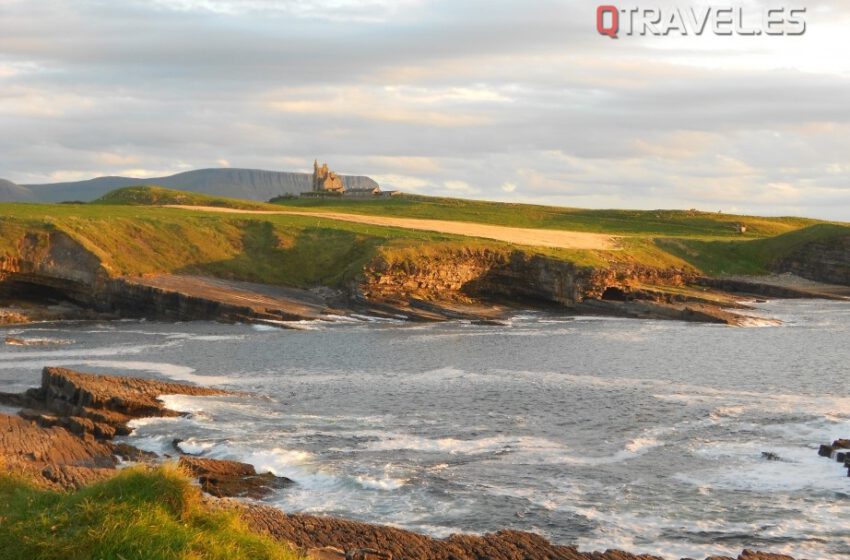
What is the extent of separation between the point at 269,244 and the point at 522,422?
2085 inches

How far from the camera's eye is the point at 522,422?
37406 mm

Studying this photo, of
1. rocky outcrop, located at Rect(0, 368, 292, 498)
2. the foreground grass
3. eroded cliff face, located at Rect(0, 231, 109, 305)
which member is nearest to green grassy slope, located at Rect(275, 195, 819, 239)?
eroded cliff face, located at Rect(0, 231, 109, 305)

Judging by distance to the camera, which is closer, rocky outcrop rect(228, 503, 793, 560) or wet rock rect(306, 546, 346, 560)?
wet rock rect(306, 546, 346, 560)

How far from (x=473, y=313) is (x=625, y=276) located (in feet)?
60.9

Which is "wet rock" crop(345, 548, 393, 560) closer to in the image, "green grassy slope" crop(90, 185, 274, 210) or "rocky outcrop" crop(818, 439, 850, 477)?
Answer: "rocky outcrop" crop(818, 439, 850, 477)

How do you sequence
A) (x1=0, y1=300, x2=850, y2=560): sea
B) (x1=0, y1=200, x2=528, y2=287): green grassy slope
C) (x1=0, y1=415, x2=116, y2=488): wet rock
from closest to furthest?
(x1=0, y1=415, x2=116, y2=488): wet rock, (x1=0, y1=300, x2=850, y2=560): sea, (x1=0, y1=200, x2=528, y2=287): green grassy slope

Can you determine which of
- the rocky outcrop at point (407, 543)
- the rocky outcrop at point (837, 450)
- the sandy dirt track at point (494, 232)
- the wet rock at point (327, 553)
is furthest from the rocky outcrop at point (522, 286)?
the wet rock at point (327, 553)

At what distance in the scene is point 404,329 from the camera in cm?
6812

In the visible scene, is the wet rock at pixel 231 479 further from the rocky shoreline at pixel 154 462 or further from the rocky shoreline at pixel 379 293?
the rocky shoreline at pixel 379 293

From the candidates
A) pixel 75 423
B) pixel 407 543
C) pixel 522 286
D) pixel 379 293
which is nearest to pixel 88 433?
pixel 75 423

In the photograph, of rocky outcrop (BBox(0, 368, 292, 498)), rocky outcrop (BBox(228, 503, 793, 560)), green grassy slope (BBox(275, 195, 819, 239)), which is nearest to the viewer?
rocky outcrop (BBox(228, 503, 793, 560))

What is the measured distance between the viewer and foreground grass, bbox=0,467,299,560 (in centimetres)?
A: 1516

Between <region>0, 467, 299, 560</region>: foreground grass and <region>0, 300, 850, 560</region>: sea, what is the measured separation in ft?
28.2

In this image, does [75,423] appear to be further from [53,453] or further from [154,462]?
[154,462]
